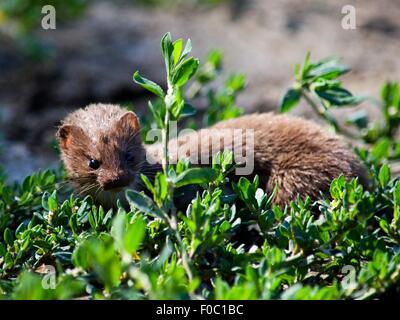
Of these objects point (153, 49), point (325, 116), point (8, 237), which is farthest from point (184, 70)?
point (153, 49)

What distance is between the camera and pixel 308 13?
7254 millimetres

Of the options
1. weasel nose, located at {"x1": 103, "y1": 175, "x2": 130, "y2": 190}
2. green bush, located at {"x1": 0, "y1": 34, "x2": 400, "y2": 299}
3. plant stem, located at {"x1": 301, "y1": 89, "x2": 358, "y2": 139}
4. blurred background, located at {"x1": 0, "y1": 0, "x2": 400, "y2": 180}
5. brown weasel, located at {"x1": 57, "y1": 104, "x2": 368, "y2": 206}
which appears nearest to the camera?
green bush, located at {"x1": 0, "y1": 34, "x2": 400, "y2": 299}

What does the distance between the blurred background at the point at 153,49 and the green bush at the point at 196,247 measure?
235 centimetres

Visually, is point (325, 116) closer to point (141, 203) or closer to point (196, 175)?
point (196, 175)

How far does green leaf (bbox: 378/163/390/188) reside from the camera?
3.52m

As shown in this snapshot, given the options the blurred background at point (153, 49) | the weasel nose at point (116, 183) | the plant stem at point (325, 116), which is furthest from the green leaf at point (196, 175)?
the blurred background at point (153, 49)

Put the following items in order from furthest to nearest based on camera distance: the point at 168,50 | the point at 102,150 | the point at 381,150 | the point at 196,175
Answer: the point at 381,150, the point at 102,150, the point at 168,50, the point at 196,175

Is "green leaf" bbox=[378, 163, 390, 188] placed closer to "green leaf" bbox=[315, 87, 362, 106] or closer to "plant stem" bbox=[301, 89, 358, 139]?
"green leaf" bbox=[315, 87, 362, 106]

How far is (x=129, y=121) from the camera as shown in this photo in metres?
4.14

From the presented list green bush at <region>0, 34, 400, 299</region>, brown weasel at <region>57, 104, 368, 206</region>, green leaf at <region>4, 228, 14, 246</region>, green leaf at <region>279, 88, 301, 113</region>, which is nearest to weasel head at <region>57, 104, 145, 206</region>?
brown weasel at <region>57, 104, 368, 206</region>

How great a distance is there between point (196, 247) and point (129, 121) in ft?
4.99

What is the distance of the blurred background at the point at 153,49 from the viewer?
615cm

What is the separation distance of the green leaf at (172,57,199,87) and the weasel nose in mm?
898
